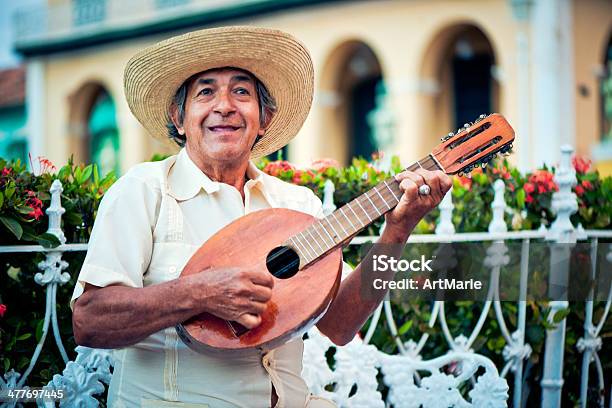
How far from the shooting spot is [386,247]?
112 inches

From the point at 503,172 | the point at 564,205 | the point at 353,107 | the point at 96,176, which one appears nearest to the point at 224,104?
the point at 96,176

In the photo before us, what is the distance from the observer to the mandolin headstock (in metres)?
Result: 2.80

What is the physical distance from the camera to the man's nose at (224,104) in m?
2.90

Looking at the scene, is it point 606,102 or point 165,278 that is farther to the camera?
point 606,102

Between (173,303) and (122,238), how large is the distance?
10.2 inches

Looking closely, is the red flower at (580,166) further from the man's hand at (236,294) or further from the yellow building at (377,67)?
the yellow building at (377,67)

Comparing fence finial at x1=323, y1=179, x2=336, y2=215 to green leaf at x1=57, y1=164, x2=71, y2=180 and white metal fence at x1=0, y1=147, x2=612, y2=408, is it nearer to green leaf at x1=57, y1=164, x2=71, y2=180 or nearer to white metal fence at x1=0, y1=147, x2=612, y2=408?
white metal fence at x1=0, y1=147, x2=612, y2=408

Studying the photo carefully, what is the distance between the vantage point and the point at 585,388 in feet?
12.8

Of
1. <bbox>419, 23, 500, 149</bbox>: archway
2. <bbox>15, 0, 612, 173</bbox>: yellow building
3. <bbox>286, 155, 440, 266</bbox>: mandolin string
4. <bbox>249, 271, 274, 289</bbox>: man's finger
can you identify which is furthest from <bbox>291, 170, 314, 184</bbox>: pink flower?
<bbox>419, 23, 500, 149</bbox>: archway

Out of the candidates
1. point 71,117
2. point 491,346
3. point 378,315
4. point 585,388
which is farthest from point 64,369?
point 71,117

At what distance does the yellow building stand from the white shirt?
9799 mm

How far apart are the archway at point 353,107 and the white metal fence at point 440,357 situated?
37.4 ft

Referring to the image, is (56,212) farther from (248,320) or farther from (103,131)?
(103,131)

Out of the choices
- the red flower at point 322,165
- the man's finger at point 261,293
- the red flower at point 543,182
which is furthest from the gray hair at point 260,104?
the red flower at point 543,182
